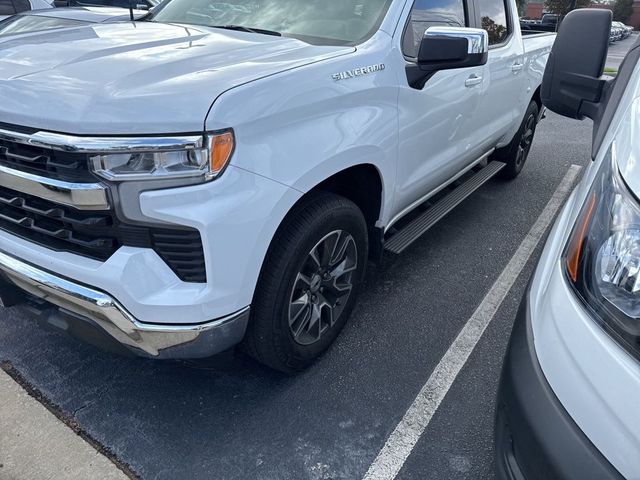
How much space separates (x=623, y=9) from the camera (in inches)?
2058

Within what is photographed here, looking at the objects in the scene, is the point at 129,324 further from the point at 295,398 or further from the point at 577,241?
the point at 577,241

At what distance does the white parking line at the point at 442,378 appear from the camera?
2070 millimetres

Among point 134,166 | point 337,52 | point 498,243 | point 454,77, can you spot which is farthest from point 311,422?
point 498,243

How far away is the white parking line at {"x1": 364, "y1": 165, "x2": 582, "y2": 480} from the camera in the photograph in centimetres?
207

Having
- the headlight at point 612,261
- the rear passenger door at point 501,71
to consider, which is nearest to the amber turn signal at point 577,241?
the headlight at point 612,261

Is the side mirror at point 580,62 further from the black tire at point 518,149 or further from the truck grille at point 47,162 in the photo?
the black tire at point 518,149

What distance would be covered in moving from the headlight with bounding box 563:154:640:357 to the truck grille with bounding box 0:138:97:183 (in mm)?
1454

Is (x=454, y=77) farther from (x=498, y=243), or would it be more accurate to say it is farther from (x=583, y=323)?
(x=583, y=323)

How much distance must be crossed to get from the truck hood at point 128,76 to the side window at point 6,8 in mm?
7256

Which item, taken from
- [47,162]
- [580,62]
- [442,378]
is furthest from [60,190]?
[580,62]

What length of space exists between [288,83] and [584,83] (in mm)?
1321

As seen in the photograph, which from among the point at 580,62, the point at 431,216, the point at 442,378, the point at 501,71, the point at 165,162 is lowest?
the point at 442,378

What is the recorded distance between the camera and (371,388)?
243 cm

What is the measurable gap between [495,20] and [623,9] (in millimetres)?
60788
